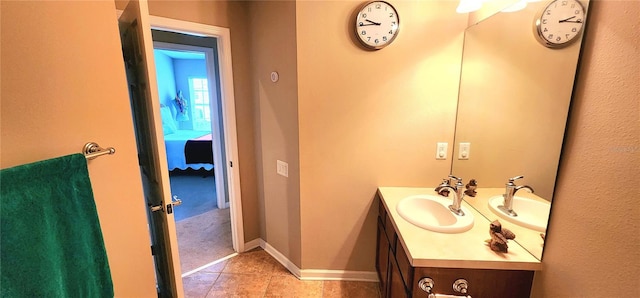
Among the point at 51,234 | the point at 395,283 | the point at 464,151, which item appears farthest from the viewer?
the point at 464,151

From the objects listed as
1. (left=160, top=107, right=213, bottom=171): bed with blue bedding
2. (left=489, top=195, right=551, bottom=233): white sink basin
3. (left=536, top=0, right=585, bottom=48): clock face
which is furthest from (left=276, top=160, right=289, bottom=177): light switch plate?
(left=160, top=107, right=213, bottom=171): bed with blue bedding

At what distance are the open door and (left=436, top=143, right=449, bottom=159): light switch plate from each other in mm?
1777

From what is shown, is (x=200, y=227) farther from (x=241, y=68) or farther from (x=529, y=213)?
(x=529, y=213)

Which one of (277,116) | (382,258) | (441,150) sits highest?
(277,116)

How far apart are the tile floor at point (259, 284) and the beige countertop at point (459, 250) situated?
0.95 meters

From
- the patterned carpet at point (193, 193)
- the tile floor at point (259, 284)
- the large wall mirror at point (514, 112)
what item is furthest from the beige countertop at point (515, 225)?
the patterned carpet at point (193, 193)

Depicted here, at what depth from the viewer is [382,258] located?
1875 millimetres

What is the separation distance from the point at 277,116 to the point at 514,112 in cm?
159

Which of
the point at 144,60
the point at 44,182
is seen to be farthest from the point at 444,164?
the point at 44,182

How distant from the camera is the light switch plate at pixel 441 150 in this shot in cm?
190

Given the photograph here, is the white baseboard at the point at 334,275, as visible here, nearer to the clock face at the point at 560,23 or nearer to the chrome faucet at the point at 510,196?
the chrome faucet at the point at 510,196

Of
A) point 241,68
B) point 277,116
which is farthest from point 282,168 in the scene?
point 241,68

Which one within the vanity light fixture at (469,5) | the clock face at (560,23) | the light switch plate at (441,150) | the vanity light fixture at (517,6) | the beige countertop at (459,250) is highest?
the vanity light fixture at (469,5)

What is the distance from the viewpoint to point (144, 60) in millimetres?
1182
